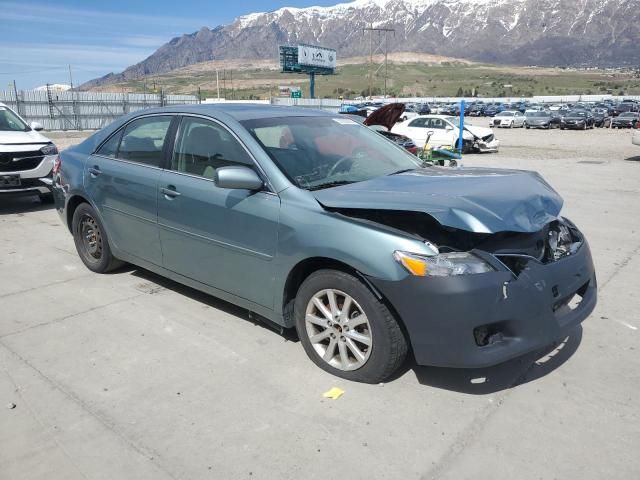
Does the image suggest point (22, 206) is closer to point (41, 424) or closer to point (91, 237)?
point (91, 237)

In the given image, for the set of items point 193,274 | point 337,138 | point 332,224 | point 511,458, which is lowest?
point 511,458

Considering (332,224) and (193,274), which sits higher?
(332,224)

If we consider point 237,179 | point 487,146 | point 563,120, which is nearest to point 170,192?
point 237,179

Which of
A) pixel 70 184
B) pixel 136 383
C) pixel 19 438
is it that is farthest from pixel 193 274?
pixel 70 184

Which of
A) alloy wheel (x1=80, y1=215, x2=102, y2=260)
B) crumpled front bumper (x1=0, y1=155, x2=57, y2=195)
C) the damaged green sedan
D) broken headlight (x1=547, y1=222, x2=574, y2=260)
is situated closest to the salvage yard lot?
the damaged green sedan

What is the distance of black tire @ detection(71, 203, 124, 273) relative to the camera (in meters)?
5.14

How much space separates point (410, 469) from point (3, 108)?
9507 mm

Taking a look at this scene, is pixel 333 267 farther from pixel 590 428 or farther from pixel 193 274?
pixel 590 428

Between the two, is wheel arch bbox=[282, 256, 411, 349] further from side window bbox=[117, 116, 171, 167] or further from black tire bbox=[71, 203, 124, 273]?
black tire bbox=[71, 203, 124, 273]

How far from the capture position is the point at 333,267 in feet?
10.9

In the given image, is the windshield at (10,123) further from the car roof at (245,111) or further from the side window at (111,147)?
the car roof at (245,111)

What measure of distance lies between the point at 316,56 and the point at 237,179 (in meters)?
62.8

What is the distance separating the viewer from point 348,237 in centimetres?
314

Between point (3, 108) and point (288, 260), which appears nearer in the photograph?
point (288, 260)
